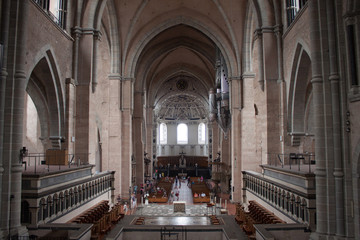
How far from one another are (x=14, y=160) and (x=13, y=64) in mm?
3199

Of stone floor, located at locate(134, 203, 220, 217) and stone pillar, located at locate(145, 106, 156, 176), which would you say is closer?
stone floor, located at locate(134, 203, 220, 217)

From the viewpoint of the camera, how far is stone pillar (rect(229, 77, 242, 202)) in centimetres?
2667

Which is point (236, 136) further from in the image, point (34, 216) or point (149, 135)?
point (149, 135)

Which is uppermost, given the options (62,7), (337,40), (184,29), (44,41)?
(184,29)

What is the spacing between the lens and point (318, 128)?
36.2 ft

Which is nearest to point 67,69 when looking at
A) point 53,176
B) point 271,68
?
point 53,176

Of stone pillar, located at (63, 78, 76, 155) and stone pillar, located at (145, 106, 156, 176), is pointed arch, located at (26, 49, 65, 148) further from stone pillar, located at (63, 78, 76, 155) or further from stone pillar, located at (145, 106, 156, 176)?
stone pillar, located at (145, 106, 156, 176)

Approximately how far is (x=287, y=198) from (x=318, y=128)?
432cm

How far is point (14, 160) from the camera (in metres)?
10.7

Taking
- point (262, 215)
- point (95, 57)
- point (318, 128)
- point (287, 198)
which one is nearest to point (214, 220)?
point (262, 215)

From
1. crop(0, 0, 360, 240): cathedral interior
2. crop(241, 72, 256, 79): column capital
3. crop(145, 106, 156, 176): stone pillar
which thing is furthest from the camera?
crop(145, 106, 156, 176): stone pillar

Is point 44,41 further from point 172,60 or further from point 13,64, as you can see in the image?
point 172,60

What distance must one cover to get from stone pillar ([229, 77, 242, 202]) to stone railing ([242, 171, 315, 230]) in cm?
660

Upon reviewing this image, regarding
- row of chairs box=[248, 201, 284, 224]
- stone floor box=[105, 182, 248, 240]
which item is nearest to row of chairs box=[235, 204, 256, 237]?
stone floor box=[105, 182, 248, 240]
